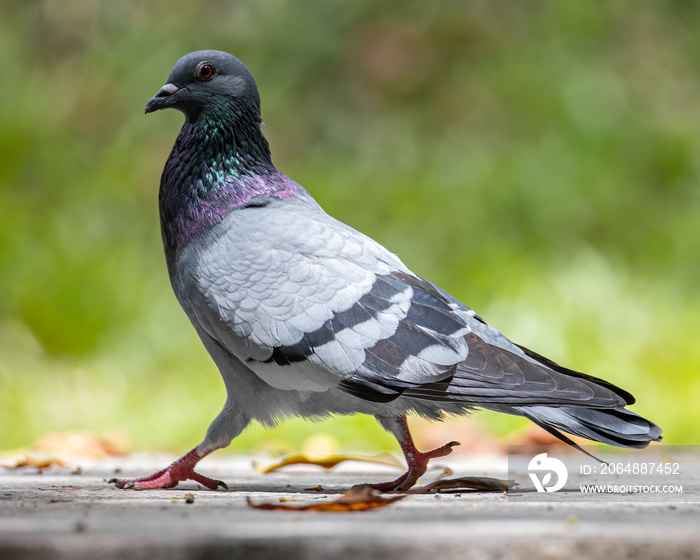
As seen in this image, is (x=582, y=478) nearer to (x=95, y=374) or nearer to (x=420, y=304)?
(x=420, y=304)

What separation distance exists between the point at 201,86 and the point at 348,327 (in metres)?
1.16

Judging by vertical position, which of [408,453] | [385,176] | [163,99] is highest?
[385,176]

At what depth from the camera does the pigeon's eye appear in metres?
3.08

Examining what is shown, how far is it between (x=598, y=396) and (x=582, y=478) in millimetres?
704

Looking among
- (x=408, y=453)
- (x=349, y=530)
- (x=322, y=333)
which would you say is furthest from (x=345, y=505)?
(x=408, y=453)

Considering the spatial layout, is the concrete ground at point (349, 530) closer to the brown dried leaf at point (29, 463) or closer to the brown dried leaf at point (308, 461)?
the brown dried leaf at point (308, 461)

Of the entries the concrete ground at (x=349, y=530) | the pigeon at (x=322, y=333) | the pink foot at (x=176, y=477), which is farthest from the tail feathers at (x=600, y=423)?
the pink foot at (x=176, y=477)

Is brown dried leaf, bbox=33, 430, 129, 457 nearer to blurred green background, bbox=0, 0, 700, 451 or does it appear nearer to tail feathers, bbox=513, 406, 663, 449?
blurred green background, bbox=0, 0, 700, 451

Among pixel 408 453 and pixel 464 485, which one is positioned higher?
pixel 408 453

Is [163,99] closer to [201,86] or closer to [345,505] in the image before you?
[201,86]

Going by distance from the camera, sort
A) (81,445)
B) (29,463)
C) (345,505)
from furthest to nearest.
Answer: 1. (81,445)
2. (29,463)
3. (345,505)

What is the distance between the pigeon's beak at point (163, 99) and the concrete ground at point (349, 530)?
1.54 m

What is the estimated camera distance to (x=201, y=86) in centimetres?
308

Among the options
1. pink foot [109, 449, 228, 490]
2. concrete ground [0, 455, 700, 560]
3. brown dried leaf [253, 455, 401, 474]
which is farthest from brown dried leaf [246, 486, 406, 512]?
brown dried leaf [253, 455, 401, 474]
